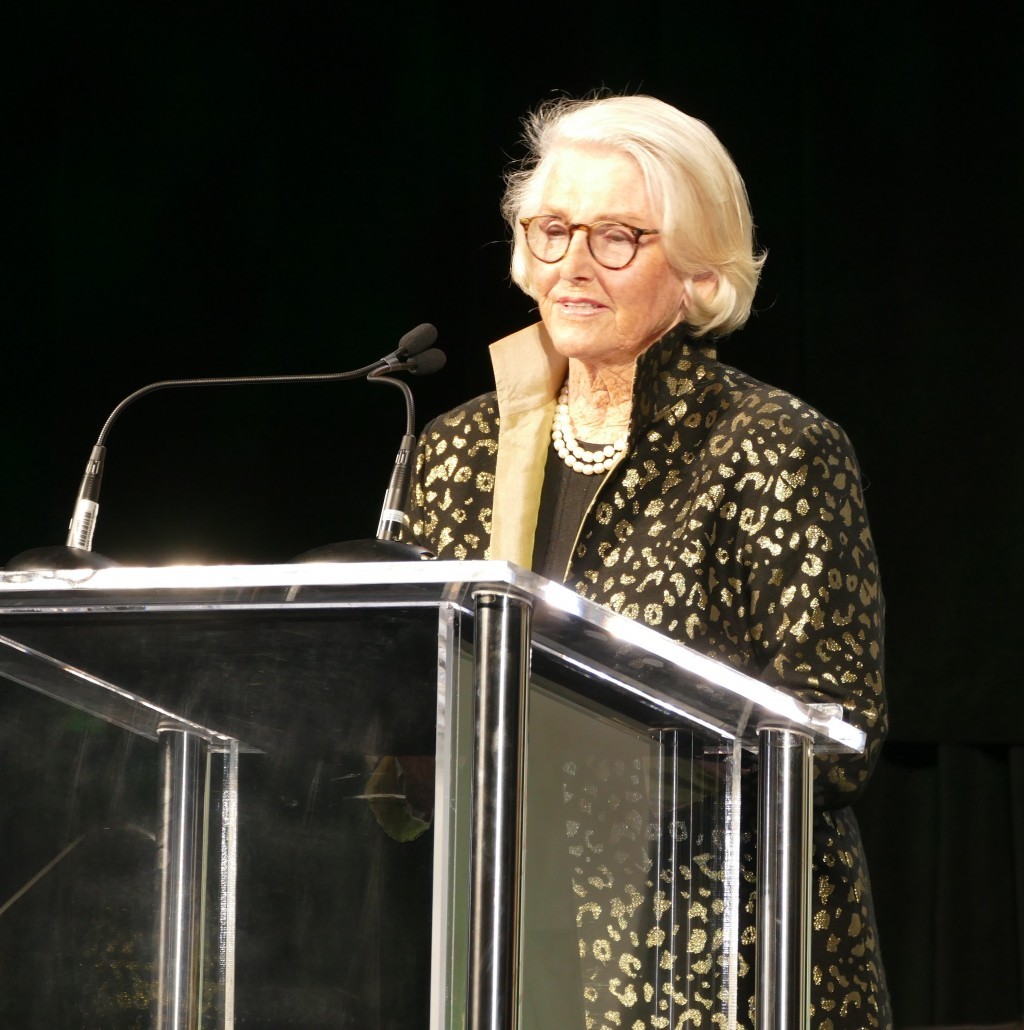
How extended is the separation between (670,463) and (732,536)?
13 cm

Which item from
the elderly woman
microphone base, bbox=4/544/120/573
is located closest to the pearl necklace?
the elderly woman

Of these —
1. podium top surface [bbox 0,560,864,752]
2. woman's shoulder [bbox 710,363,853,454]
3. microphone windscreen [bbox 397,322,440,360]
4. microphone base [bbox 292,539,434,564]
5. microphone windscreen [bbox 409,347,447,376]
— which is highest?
microphone windscreen [bbox 397,322,440,360]

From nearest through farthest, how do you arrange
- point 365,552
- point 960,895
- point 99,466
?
point 365,552
point 99,466
point 960,895

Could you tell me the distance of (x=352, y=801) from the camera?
34.1 inches

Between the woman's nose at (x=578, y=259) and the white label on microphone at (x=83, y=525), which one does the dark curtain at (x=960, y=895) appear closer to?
the woman's nose at (x=578, y=259)

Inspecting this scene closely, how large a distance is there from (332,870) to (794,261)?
212cm

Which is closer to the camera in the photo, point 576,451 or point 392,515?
point 392,515

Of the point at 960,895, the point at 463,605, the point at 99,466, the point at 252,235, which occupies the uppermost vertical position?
the point at 252,235

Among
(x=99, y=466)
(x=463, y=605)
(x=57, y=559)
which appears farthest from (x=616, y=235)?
(x=463, y=605)

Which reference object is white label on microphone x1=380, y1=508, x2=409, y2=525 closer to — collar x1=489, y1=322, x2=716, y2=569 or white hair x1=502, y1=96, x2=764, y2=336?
collar x1=489, y1=322, x2=716, y2=569

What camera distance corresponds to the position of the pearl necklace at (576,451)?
169 cm

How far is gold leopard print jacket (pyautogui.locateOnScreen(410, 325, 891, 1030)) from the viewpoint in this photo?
4.66ft

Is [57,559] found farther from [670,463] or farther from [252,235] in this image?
[252,235]

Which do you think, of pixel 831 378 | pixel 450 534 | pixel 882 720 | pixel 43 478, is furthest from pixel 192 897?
pixel 43 478
